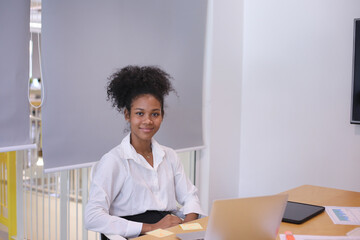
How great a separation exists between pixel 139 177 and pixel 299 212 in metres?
0.76

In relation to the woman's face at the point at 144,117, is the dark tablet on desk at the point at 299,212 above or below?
below

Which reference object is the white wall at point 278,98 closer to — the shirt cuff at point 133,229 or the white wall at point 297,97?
the white wall at point 297,97

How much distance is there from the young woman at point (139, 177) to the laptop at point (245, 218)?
57 cm

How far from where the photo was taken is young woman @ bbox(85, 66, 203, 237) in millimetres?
1745

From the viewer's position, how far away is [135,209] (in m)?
1.89

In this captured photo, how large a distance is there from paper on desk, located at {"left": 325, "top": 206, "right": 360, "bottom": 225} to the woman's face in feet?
3.04

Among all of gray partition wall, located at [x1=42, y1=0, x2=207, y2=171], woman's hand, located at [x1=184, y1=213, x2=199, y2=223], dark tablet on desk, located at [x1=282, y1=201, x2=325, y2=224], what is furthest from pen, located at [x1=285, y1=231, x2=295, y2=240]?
gray partition wall, located at [x1=42, y1=0, x2=207, y2=171]

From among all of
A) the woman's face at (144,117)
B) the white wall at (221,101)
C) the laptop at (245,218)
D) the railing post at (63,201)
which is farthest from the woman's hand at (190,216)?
the white wall at (221,101)

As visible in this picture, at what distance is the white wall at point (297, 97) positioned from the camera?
3.21 meters

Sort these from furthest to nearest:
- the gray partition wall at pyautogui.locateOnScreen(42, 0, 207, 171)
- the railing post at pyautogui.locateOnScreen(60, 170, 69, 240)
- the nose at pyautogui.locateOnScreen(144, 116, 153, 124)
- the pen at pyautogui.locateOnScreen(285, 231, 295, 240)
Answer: the railing post at pyautogui.locateOnScreen(60, 170, 69, 240)
the gray partition wall at pyautogui.locateOnScreen(42, 0, 207, 171)
the nose at pyautogui.locateOnScreen(144, 116, 153, 124)
the pen at pyautogui.locateOnScreen(285, 231, 295, 240)

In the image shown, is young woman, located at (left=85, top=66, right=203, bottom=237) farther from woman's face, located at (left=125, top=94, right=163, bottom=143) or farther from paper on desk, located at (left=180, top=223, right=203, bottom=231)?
paper on desk, located at (left=180, top=223, right=203, bottom=231)

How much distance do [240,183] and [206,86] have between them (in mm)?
1055

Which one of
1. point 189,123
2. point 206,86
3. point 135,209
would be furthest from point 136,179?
point 206,86

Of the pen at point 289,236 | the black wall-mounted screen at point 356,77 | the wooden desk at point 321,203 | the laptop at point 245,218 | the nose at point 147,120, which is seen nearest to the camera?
the laptop at point 245,218
